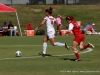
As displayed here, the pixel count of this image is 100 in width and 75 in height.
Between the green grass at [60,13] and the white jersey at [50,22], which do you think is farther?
the green grass at [60,13]

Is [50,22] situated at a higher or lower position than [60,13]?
higher

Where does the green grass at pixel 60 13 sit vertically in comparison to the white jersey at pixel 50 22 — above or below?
below

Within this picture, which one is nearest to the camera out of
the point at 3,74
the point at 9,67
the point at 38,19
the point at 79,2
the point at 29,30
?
the point at 3,74

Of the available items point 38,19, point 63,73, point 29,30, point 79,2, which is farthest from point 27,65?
point 79,2

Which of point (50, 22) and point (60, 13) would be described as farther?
point (60, 13)

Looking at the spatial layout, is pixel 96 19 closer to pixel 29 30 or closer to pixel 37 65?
pixel 29 30

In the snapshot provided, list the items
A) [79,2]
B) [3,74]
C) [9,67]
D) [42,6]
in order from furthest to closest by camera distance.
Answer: [79,2]
[42,6]
[9,67]
[3,74]

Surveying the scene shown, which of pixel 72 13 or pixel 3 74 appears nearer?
pixel 3 74

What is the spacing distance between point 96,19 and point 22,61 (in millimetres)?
42775

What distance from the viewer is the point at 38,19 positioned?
5909cm

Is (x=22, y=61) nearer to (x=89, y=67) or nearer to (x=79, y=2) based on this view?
(x=89, y=67)

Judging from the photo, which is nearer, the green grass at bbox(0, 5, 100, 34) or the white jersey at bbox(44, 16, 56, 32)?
the white jersey at bbox(44, 16, 56, 32)

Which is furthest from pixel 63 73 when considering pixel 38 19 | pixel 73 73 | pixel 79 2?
pixel 79 2

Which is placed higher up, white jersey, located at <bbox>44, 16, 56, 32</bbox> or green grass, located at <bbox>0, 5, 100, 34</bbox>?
white jersey, located at <bbox>44, 16, 56, 32</bbox>
